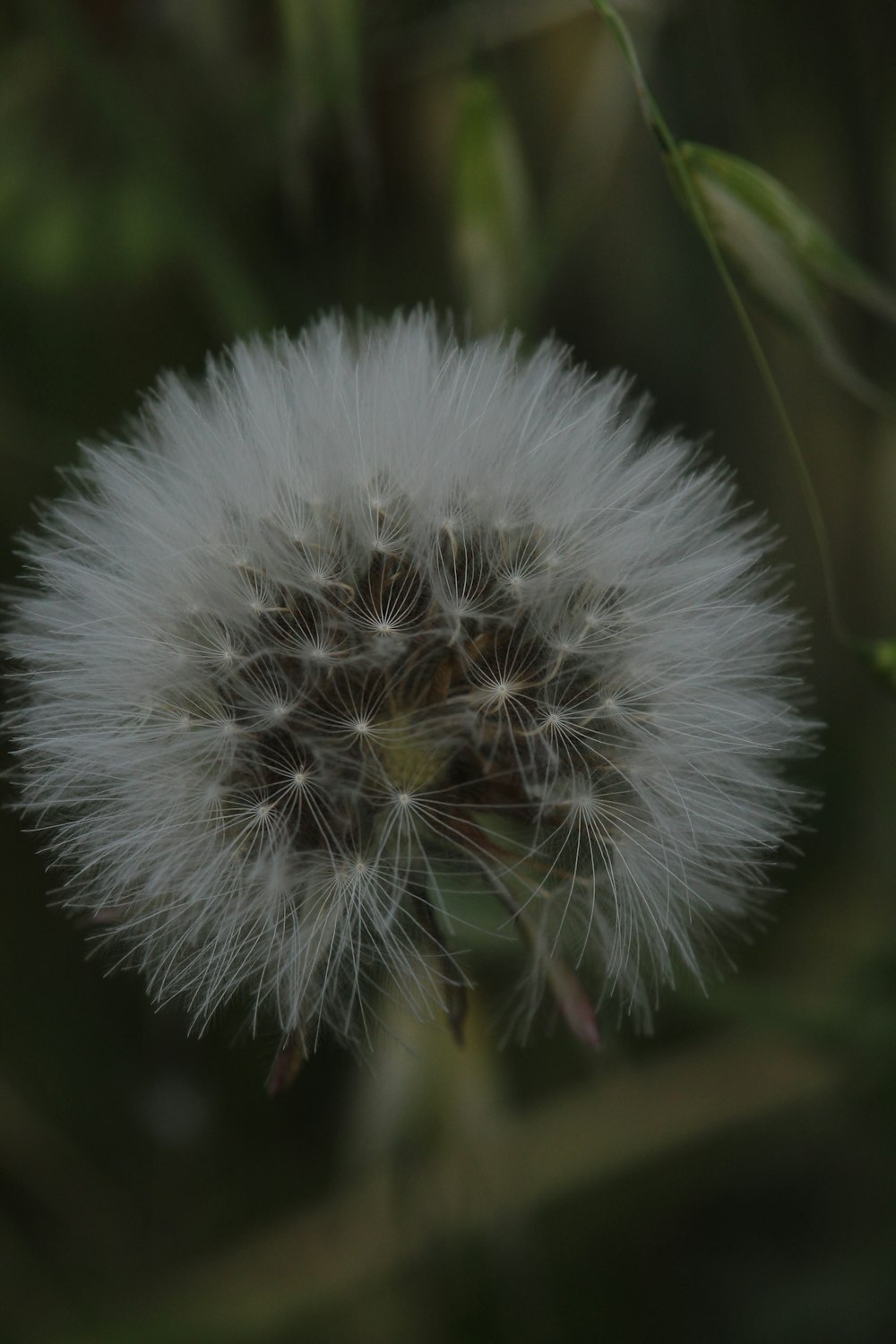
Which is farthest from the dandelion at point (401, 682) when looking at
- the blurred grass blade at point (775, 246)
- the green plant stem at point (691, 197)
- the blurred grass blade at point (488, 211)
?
the blurred grass blade at point (488, 211)

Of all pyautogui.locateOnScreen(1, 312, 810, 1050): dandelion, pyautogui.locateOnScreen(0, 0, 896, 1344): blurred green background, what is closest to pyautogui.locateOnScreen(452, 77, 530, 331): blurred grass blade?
pyautogui.locateOnScreen(0, 0, 896, 1344): blurred green background

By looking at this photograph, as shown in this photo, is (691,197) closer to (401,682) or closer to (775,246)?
(775,246)

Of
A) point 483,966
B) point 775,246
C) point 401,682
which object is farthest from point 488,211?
point 483,966

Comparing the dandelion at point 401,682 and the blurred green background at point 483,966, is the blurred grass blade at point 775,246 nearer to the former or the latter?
the dandelion at point 401,682

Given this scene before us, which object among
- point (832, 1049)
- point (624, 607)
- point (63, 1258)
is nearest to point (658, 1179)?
point (832, 1049)

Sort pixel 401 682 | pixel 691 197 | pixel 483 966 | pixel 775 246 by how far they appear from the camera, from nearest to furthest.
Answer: pixel 401 682
pixel 691 197
pixel 775 246
pixel 483 966

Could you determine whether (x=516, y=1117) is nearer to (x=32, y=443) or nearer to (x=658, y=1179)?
(x=658, y=1179)
